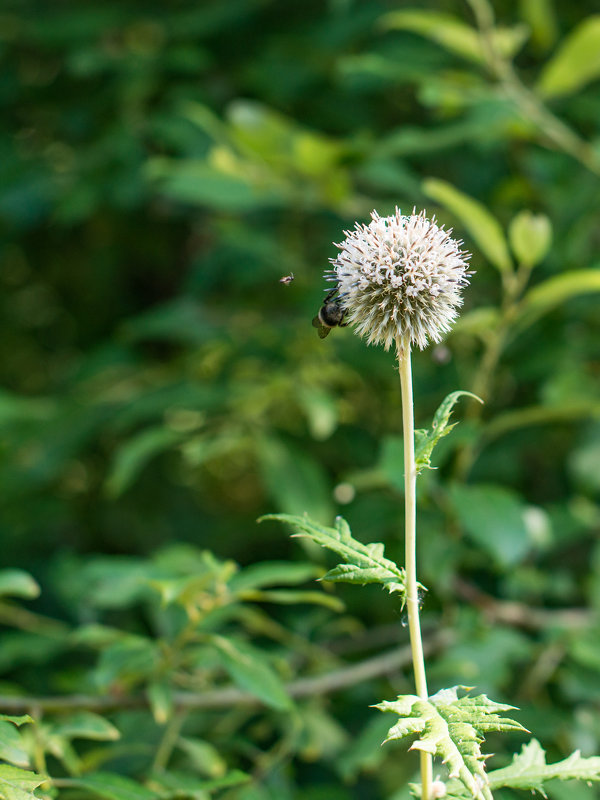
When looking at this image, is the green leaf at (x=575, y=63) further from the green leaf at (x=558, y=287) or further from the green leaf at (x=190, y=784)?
the green leaf at (x=190, y=784)

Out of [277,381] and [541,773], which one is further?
[277,381]

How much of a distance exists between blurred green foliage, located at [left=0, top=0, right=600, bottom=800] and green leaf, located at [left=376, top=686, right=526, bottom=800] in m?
0.58

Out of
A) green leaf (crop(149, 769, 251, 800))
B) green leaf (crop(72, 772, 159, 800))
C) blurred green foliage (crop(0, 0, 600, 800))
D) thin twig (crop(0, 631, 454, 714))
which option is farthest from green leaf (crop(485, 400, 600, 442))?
green leaf (crop(72, 772, 159, 800))

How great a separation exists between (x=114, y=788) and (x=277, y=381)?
131 centimetres

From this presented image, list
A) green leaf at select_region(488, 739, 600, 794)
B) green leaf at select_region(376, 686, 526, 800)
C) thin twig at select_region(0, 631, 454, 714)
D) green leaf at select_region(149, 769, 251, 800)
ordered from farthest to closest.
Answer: thin twig at select_region(0, 631, 454, 714) < green leaf at select_region(149, 769, 251, 800) < green leaf at select_region(488, 739, 600, 794) < green leaf at select_region(376, 686, 526, 800)

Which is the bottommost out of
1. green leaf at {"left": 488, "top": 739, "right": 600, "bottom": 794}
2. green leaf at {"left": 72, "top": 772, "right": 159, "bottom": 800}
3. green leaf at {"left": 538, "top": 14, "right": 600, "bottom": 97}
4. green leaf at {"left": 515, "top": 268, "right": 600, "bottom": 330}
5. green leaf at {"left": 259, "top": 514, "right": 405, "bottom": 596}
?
green leaf at {"left": 72, "top": 772, "right": 159, "bottom": 800}

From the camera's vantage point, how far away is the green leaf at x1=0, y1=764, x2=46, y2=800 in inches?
35.6

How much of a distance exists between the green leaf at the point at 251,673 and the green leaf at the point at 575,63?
1719mm

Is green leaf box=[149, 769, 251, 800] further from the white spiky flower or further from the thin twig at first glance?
the white spiky flower

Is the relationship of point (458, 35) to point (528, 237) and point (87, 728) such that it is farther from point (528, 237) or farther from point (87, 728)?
point (87, 728)

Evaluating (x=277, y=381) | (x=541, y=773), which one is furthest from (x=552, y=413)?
(x=541, y=773)

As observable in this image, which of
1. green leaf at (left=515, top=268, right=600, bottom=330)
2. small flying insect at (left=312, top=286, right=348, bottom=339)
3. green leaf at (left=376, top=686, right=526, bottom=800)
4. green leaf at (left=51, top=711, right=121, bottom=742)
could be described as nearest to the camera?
green leaf at (left=376, top=686, right=526, bottom=800)

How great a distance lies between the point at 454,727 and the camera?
2.77 ft

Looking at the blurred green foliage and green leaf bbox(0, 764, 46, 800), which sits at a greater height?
the blurred green foliage
